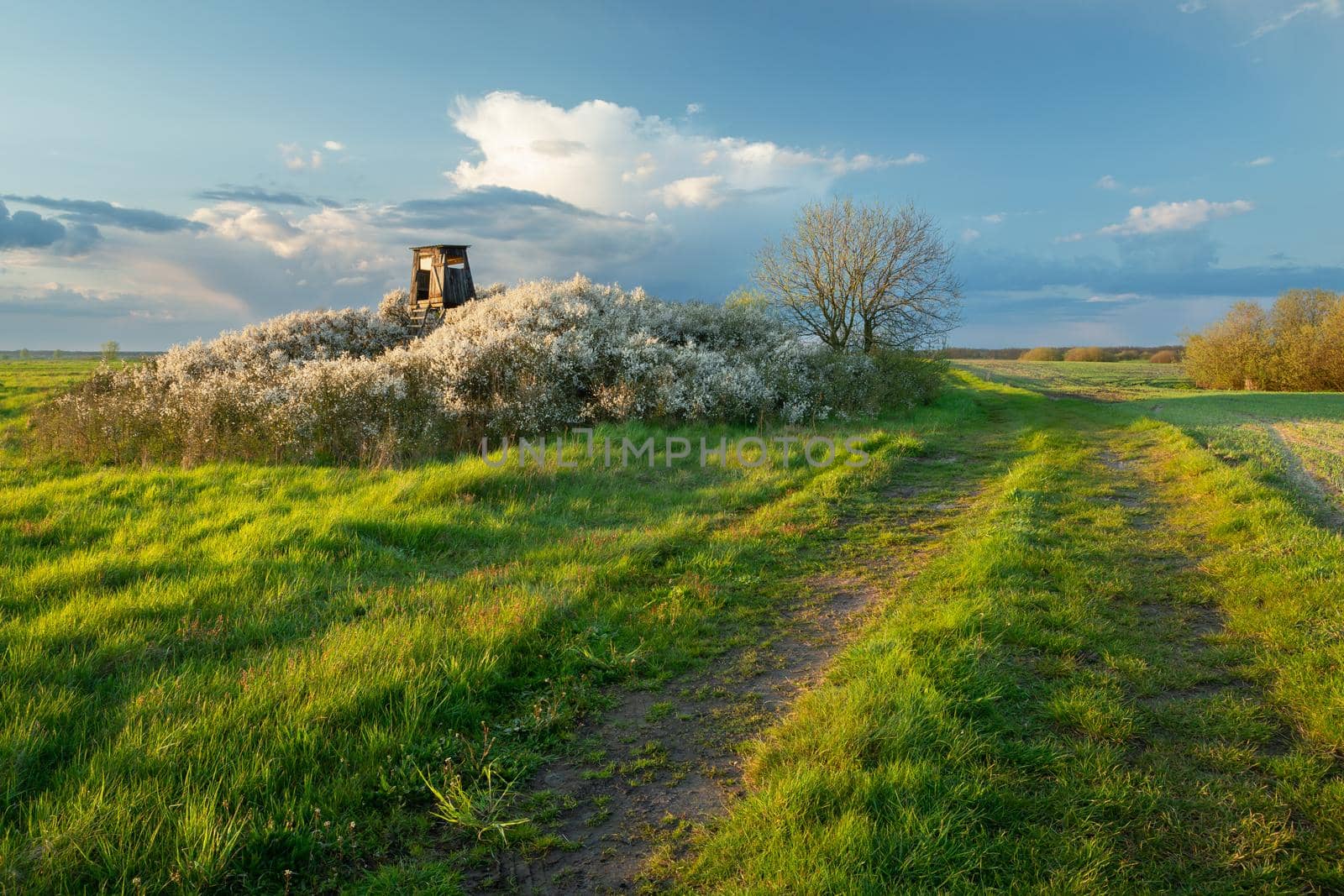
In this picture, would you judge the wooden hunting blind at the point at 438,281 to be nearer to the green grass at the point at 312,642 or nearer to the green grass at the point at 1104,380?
the green grass at the point at 312,642

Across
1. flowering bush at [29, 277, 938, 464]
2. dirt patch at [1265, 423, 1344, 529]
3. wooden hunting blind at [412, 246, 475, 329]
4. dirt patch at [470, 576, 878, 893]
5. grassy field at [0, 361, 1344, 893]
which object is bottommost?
→ dirt patch at [470, 576, 878, 893]

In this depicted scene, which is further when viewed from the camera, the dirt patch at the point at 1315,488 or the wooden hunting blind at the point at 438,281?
the wooden hunting blind at the point at 438,281

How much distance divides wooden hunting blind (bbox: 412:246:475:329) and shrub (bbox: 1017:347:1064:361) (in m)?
93.1

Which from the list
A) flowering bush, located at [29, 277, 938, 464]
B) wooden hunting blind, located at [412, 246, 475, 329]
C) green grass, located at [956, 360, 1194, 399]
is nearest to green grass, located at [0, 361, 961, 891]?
flowering bush, located at [29, 277, 938, 464]

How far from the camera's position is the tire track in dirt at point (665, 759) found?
348 cm

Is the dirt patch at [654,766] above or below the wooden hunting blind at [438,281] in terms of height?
→ below

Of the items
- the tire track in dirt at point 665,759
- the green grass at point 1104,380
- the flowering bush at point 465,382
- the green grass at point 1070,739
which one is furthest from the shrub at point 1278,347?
the tire track in dirt at point 665,759

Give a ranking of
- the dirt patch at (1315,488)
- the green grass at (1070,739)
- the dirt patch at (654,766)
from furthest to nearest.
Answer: the dirt patch at (1315,488) < the dirt patch at (654,766) < the green grass at (1070,739)

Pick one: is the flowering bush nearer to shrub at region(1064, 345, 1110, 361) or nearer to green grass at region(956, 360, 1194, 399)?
green grass at region(956, 360, 1194, 399)

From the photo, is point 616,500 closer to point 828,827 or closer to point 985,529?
point 985,529

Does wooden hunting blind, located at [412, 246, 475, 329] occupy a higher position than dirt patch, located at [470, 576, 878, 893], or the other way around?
wooden hunting blind, located at [412, 246, 475, 329]

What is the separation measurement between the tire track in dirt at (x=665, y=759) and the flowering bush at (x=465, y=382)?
9869mm

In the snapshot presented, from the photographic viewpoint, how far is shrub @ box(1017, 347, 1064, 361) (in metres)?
101

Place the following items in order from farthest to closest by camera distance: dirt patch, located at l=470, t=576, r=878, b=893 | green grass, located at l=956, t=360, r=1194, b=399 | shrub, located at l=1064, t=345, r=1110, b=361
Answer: shrub, located at l=1064, t=345, r=1110, b=361 → green grass, located at l=956, t=360, r=1194, b=399 → dirt patch, located at l=470, t=576, r=878, b=893
